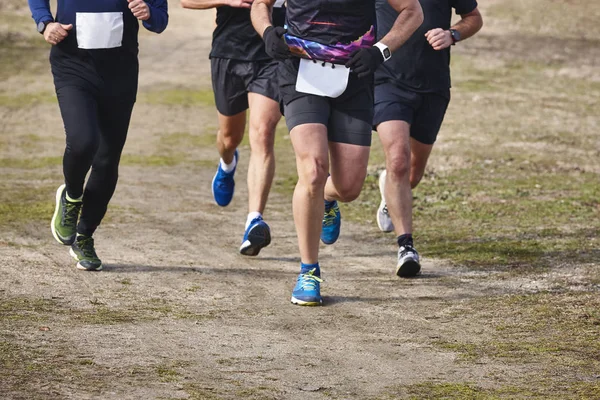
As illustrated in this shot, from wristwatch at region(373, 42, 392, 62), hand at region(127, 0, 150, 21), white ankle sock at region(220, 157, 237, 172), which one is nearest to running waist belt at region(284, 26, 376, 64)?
Answer: wristwatch at region(373, 42, 392, 62)

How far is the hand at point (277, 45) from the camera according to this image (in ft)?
22.7

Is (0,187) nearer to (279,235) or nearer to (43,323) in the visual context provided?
(279,235)

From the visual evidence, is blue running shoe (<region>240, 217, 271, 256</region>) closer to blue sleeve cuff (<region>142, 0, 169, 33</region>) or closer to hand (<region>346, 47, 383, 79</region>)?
blue sleeve cuff (<region>142, 0, 169, 33</region>)

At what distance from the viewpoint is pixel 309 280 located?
23.6 ft

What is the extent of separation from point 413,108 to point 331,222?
1.11 meters

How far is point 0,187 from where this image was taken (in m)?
11.5

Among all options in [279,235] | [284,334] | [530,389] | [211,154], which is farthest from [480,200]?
[530,389]

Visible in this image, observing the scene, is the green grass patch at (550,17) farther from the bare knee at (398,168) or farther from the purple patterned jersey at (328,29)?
the purple patterned jersey at (328,29)

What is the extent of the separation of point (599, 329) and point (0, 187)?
672cm

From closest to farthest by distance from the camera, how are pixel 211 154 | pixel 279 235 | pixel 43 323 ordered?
pixel 43 323 < pixel 279 235 < pixel 211 154

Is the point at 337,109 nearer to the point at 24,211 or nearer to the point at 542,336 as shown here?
the point at 542,336

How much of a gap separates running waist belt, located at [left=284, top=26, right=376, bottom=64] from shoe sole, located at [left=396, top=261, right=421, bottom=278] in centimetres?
164

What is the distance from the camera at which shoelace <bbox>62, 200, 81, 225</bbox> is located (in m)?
Answer: 7.92

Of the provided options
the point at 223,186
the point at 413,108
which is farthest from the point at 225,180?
the point at 413,108
